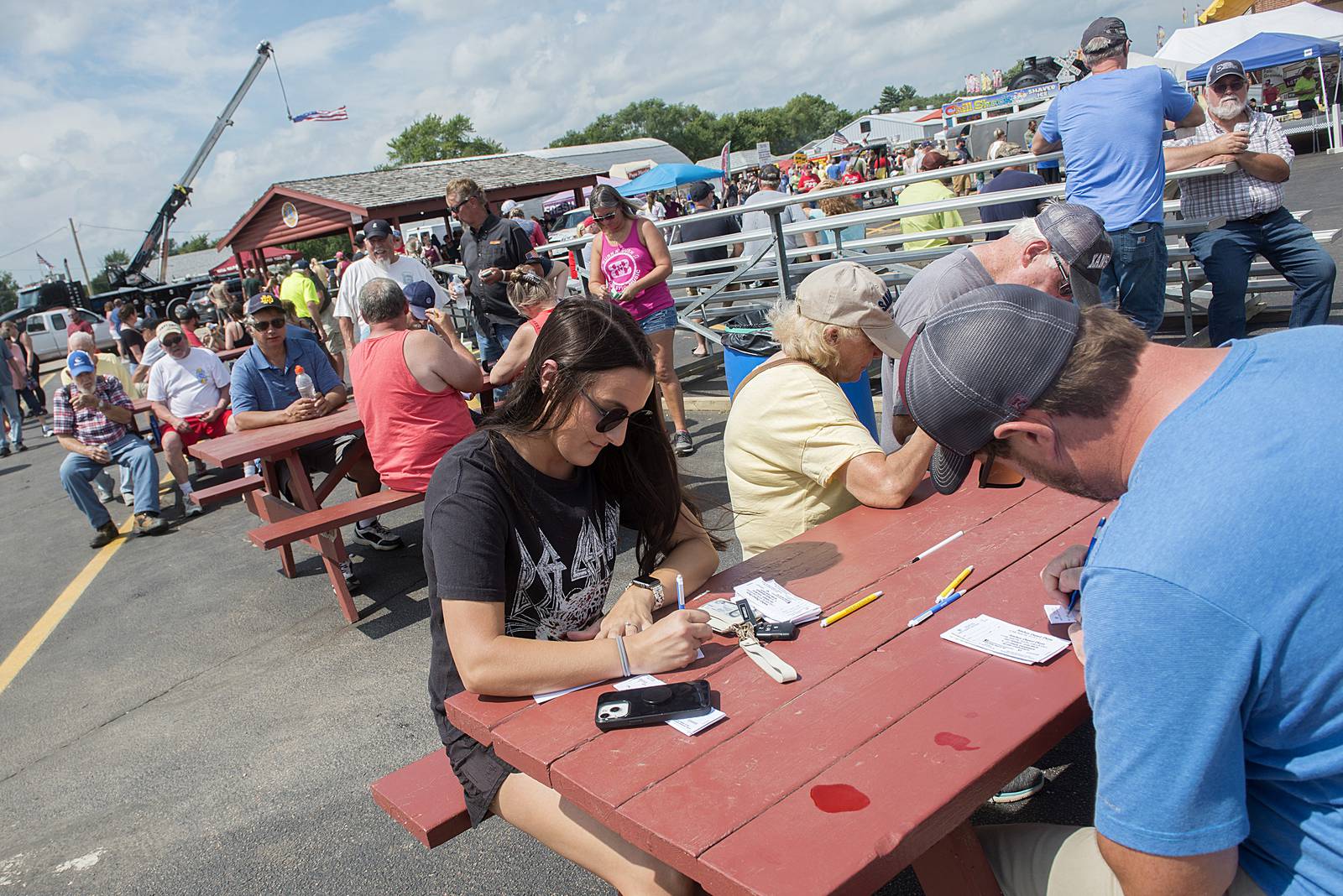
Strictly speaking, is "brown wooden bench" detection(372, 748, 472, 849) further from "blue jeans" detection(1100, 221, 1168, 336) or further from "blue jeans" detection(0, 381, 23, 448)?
"blue jeans" detection(0, 381, 23, 448)

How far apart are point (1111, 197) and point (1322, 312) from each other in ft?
5.26

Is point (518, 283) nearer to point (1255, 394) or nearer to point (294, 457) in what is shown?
point (294, 457)

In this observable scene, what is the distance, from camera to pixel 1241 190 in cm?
507

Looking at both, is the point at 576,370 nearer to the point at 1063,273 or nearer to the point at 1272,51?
the point at 1063,273

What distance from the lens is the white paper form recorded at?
5.68ft

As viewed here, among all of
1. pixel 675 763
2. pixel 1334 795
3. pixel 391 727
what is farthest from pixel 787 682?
pixel 391 727

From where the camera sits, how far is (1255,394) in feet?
3.75

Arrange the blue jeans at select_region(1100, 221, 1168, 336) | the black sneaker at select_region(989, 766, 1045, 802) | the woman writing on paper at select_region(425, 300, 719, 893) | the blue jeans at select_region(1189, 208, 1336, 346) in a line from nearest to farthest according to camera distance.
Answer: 1. the woman writing on paper at select_region(425, 300, 719, 893)
2. the black sneaker at select_region(989, 766, 1045, 802)
3. the blue jeans at select_region(1100, 221, 1168, 336)
4. the blue jeans at select_region(1189, 208, 1336, 346)

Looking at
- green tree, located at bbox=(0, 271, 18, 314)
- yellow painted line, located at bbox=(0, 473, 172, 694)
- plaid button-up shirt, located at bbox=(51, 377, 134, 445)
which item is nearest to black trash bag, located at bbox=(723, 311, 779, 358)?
yellow painted line, located at bbox=(0, 473, 172, 694)

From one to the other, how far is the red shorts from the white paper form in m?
7.30

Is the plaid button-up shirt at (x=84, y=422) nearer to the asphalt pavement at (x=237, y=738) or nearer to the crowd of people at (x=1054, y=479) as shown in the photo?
the asphalt pavement at (x=237, y=738)

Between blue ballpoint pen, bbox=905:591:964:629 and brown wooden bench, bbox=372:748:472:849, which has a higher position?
blue ballpoint pen, bbox=905:591:964:629

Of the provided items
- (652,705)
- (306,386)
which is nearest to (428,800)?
(652,705)

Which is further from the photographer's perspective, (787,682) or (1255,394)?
(787,682)
